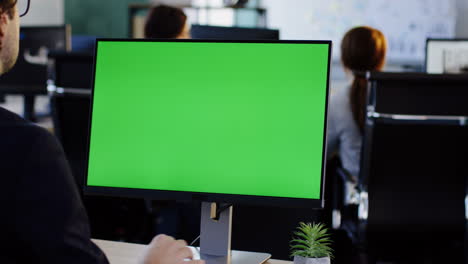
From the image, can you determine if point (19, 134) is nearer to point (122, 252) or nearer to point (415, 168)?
point (122, 252)

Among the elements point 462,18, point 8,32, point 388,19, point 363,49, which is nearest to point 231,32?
point 363,49

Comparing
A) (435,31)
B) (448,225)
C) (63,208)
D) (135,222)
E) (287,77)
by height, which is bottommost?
(135,222)

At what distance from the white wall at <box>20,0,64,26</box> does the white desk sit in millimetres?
4860

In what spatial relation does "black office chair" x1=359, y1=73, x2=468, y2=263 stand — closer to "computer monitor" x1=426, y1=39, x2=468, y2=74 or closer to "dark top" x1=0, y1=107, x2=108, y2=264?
"dark top" x1=0, y1=107, x2=108, y2=264

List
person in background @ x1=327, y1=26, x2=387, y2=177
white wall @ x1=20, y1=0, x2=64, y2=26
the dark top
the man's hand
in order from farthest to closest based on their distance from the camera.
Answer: white wall @ x1=20, y1=0, x2=64, y2=26, person in background @ x1=327, y1=26, x2=387, y2=177, the man's hand, the dark top

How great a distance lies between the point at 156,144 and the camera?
4.02 ft

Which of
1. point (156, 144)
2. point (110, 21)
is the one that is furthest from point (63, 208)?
point (110, 21)

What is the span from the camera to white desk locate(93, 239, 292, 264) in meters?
1.24

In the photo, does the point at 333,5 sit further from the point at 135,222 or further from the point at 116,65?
the point at 116,65

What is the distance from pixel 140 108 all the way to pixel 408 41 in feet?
16.3

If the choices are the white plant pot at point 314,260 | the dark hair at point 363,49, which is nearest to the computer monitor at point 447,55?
the dark hair at point 363,49

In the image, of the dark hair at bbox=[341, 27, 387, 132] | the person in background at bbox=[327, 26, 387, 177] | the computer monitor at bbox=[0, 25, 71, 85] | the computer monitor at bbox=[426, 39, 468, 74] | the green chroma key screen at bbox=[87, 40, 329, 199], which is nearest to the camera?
the green chroma key screen at bbox=[87, 40, 329, 199]

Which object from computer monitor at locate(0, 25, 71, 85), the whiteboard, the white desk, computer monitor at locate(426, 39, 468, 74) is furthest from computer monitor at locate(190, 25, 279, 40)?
the whiteboard

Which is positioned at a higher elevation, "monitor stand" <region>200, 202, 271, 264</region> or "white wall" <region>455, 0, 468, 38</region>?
"white wall" <region>455, 0, 468, 38</region>
